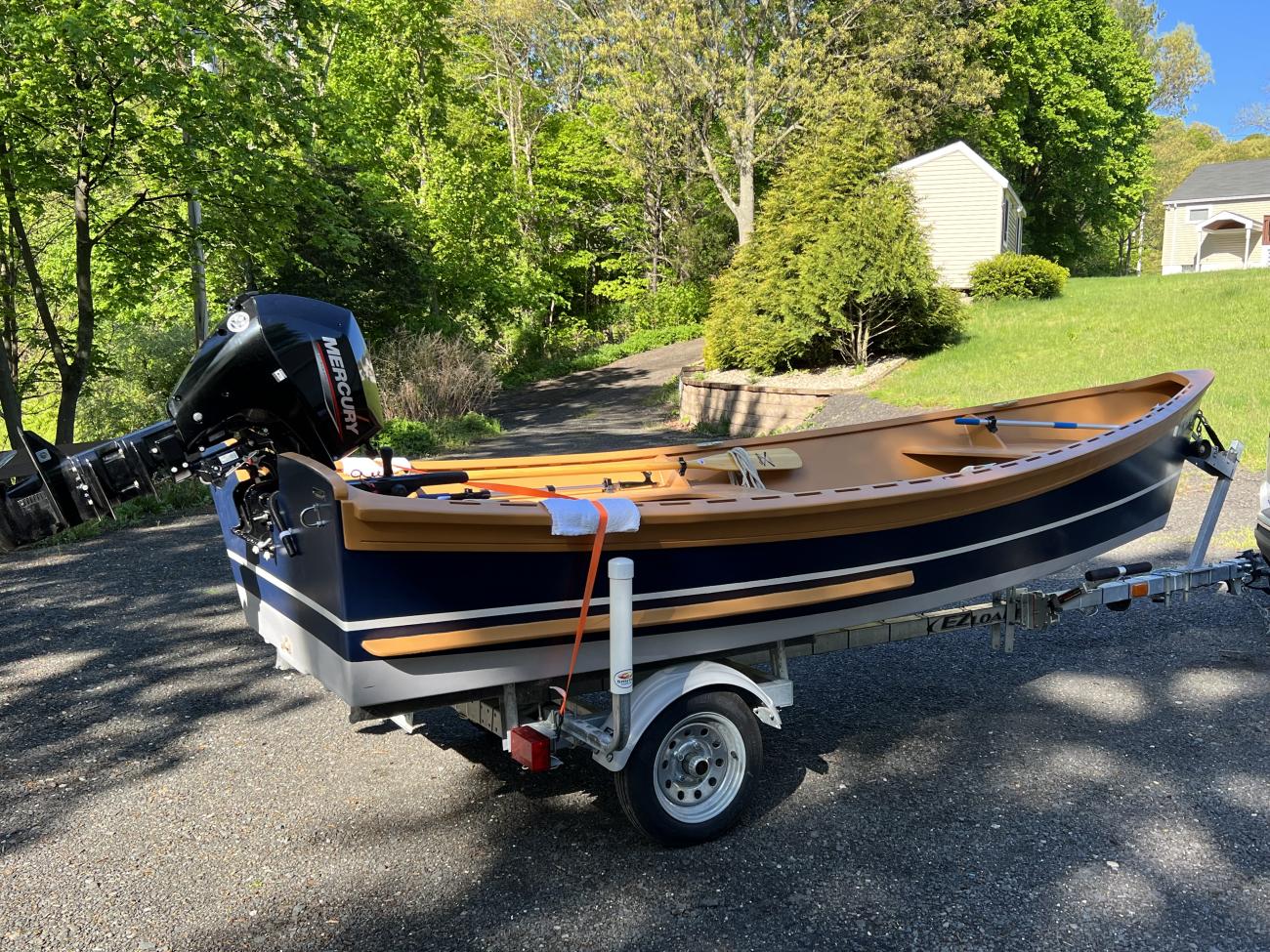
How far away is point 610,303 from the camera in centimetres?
3612

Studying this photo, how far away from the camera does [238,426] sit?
11.2 ft

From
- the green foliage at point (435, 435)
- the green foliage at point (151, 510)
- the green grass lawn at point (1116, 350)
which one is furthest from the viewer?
the green foliage at point (435, 435)

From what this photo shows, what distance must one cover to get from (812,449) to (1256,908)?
10.3 feet

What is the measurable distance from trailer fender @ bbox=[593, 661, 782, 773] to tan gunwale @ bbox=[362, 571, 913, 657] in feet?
0.60

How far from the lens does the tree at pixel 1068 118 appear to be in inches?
1391

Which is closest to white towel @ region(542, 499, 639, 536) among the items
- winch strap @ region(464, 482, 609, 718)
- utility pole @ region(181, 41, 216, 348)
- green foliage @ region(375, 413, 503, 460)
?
winch strap @ region(464, 482, 609, 718)

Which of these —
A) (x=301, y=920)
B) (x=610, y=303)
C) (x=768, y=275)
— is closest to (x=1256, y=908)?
(x=301, y=920)

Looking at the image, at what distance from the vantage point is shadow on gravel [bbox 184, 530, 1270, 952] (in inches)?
116

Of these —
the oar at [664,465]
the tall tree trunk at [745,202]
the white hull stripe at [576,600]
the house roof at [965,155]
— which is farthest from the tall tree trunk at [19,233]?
the house roof at [965,155]

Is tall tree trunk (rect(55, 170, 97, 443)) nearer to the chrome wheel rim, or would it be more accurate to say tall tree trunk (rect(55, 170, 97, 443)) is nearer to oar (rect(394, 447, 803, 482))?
oar (rect(394, 447, 803, 482))

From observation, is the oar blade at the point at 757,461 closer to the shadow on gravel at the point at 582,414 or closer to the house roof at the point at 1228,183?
the shadow on gravel at the point at 582,414

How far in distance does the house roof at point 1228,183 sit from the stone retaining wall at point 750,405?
31889 mm

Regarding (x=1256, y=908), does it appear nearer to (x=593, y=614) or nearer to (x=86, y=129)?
(x=593, y=614)

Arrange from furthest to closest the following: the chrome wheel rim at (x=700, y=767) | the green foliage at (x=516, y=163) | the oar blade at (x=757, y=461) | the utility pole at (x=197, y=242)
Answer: the utility pole at (x=197, y=242)
the green foliage at (x=516, y=163)
the oar blade at (x=757, y=461)
the chrome wheel rim at (x=700, y=767)
